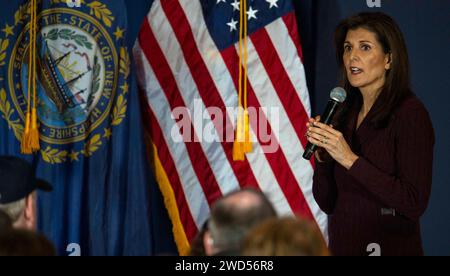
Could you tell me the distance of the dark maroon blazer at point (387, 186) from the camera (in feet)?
9.43

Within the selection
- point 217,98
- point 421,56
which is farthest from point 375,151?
point 421,56

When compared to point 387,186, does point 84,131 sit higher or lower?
higher

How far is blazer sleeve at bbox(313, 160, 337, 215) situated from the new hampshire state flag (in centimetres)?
110

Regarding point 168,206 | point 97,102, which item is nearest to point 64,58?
point 97,102

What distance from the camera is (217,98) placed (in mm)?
4164

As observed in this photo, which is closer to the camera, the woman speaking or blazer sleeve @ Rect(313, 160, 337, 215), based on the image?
the woman speaking

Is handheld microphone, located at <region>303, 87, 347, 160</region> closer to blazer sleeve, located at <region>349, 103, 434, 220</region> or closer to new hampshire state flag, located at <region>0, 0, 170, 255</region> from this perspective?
blazer sleeve, located at <region>349, 103, 434, 220</region>

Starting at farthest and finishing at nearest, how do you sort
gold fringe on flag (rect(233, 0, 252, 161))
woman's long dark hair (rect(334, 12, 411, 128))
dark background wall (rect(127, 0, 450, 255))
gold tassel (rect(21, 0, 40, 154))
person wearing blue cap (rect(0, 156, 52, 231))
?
dark background wall (rect(127, 0, 450, 255)) → gold fringe on flag (rect(233, 0, 252, 161)) → gold tassel (rect(21, 0, 40, 154)) → woman's long dark hair (rect(334, 12, 411, 128)) → person wearing blue cap (rect(0, 156, 52, 231))

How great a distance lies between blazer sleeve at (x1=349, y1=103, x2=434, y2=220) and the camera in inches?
113

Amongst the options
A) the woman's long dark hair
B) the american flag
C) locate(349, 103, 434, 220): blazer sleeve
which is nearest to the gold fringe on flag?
the american flag

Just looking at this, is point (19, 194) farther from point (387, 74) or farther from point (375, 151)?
point (387, 74)

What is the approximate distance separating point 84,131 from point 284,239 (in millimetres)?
2476

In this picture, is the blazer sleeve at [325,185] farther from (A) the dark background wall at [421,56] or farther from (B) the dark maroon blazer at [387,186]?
(A) the dark background wall at [421,56]

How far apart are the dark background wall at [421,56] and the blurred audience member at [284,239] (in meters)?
2.68
